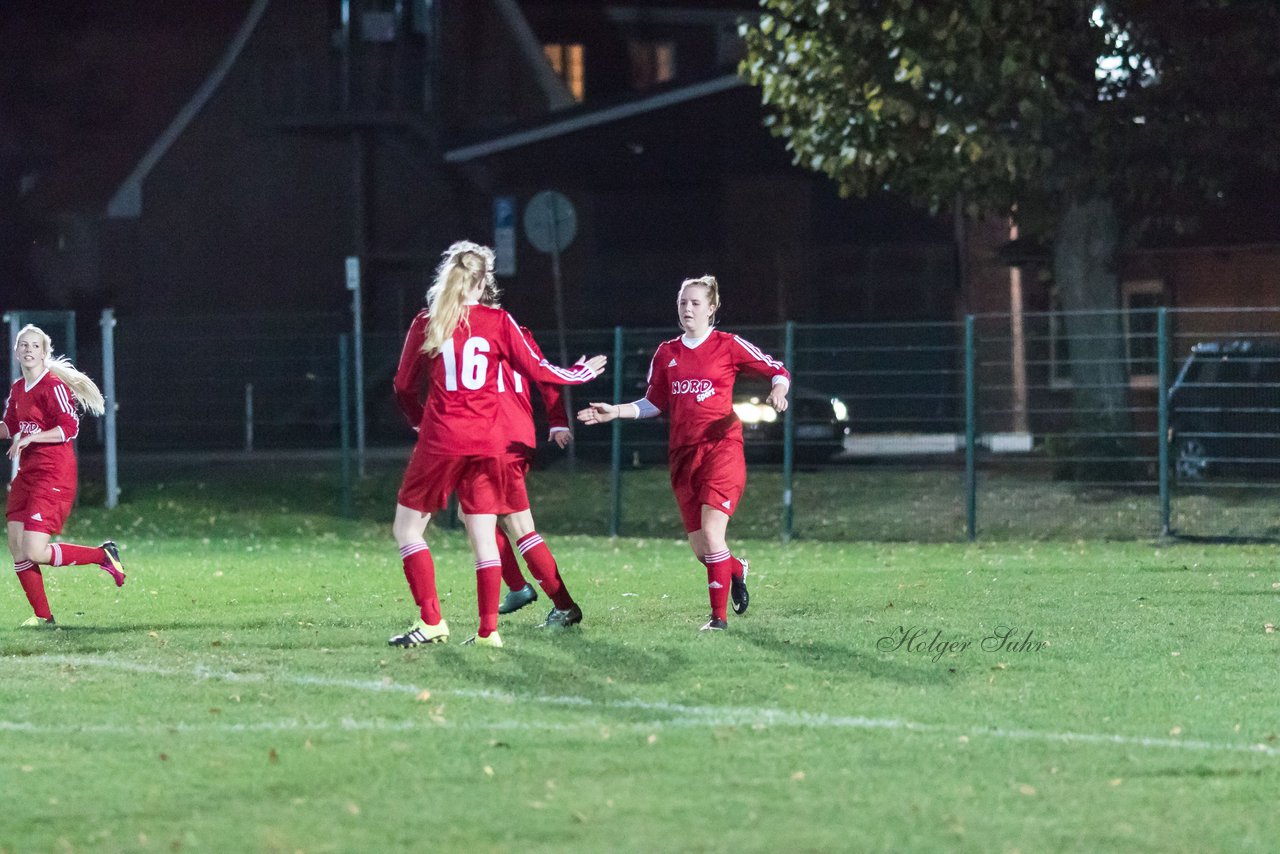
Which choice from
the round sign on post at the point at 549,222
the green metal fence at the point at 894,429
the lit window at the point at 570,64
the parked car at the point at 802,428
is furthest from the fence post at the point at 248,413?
the lit window at the point at 570,64

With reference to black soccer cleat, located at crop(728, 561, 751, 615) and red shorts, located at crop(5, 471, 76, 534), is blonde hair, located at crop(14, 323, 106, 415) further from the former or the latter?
black soccer cleat, located at crop(728, 561, 751, 615)

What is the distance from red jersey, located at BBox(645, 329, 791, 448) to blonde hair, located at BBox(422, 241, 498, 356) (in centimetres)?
127

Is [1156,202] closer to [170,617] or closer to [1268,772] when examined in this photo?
[170,617]

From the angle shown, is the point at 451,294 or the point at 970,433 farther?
the point at 970,433

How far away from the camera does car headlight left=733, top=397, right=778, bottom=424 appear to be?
21.8m

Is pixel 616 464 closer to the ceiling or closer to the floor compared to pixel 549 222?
closer to the floor

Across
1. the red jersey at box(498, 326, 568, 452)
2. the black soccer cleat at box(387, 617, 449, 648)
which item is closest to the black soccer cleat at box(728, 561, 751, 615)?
the red jersey at box(498, 326, 568, 452)

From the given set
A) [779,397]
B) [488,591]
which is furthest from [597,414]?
[488,591]

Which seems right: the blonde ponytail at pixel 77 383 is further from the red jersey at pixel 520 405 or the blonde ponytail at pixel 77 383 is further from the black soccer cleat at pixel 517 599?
the red jersey at pixel 520 405

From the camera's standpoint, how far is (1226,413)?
18.3m

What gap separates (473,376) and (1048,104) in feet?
38.3

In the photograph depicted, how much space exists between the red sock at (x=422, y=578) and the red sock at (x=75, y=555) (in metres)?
2.69

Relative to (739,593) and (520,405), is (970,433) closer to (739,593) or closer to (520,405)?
(739,593)

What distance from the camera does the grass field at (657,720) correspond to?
5637 millimetres
